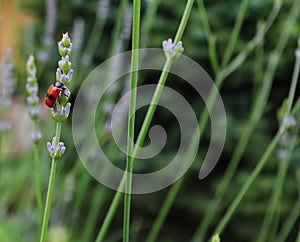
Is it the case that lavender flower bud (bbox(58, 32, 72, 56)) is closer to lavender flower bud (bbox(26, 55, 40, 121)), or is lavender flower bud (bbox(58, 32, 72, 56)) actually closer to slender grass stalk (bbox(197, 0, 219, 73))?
lavender flower bud (bbox(26, 55, 40, 121))

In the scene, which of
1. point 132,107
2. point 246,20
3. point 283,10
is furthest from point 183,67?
point 132,107

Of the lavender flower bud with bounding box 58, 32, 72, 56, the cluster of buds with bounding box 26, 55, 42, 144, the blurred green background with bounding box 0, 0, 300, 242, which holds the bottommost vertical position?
the lavender flower bud with bounding box 58, 32, 72, 56

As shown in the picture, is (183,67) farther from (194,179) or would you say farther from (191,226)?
(191,226)

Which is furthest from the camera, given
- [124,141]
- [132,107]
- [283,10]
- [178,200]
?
[178,200]

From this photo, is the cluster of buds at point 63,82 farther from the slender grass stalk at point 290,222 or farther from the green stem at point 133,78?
the slender grass stalk at point 290,222

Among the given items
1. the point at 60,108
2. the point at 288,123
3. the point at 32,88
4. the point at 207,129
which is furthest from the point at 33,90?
the point at 207,129

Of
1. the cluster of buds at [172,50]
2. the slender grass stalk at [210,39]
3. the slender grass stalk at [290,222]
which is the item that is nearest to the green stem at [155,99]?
the cluster of buds at [172,50]

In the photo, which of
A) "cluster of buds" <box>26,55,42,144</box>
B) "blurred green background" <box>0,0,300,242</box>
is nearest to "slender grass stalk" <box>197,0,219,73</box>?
"cluster of buds" <box>26,55,42,144</box>

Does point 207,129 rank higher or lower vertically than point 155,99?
higher

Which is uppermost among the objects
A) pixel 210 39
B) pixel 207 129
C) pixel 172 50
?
pixel 207 129

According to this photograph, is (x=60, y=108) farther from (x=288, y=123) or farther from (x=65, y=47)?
(x=288, y=123)

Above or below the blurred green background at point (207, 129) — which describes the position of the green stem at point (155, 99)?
below
